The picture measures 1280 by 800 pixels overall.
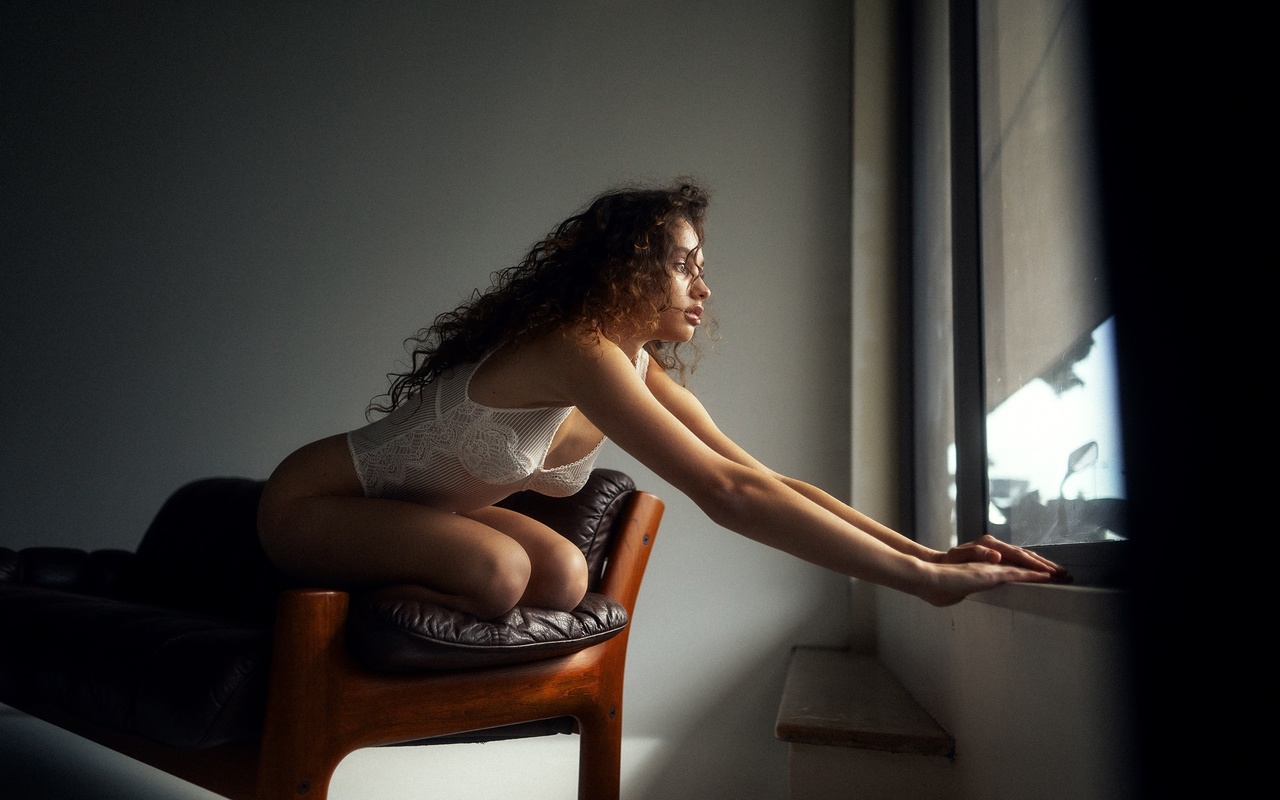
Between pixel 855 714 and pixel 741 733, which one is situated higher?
pixel 855 714

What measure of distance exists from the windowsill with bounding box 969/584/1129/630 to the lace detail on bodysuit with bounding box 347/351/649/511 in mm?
786

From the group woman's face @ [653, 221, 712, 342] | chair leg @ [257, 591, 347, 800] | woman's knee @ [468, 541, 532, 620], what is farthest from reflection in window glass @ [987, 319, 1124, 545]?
chair leg @ [257, 591, 347, 800]

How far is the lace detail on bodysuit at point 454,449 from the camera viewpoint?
5.12 ft

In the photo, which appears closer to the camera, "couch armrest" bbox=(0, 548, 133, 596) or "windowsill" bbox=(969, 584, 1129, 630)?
"windowsill" bbox=(969, 584, 1129, 630)

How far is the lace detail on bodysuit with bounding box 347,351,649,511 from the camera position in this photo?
1.56 metres

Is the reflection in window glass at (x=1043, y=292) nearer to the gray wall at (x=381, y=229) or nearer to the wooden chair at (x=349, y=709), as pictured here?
the wooden chair at (x=349, y=709)

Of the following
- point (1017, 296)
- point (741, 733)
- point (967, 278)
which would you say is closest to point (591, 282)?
point (1017, 296)

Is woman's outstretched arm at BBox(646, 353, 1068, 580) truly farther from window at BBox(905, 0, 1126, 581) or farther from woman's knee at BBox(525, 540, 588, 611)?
woman's knee at BBox(525, 540, 588, 611)

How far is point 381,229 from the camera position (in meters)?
3.50

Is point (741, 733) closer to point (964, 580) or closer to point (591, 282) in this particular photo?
point (591, 282)

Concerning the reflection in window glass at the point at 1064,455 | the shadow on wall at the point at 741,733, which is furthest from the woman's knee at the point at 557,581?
the shadow on wall at the point at 741,733

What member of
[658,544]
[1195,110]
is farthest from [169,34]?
[1195,110]

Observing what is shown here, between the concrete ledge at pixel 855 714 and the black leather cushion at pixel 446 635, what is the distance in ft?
1.41

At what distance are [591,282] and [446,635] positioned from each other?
0.66 m
